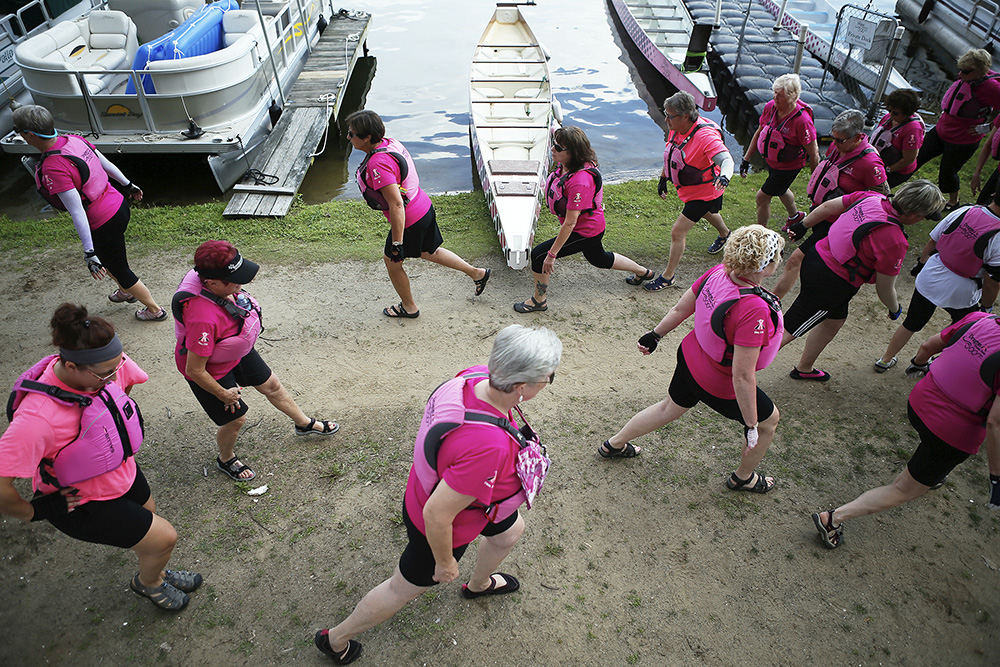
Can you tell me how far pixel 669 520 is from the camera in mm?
3840

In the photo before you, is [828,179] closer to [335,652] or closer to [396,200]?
[396,200]

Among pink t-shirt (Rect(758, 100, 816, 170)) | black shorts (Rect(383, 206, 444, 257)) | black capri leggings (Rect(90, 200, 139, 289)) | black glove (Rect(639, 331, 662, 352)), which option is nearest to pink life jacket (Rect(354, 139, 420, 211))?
black shorts (Rect(383, 206, 444, 257))

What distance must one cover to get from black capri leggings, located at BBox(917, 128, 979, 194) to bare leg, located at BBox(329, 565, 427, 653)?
7548mm

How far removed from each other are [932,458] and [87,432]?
4.12m

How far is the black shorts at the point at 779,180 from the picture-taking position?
621 centimetres

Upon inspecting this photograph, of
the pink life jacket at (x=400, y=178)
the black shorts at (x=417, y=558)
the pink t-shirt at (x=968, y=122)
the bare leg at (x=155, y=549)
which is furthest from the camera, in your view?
the pink t-shirt at (x=968, y=122)

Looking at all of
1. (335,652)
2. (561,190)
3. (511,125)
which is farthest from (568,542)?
(511,125)

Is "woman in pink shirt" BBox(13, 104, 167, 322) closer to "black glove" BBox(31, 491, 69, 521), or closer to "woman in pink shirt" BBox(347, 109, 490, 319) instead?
"woman in pink shirt" BBox(347, 109, 490, 319)

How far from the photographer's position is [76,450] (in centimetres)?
253

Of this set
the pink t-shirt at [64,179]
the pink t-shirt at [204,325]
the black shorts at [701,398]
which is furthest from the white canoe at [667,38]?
the pink t-shirt at [204,325]

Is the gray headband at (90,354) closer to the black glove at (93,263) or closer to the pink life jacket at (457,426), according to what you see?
the pink life jacket at (457,426)

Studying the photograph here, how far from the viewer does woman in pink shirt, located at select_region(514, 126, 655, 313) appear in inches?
194

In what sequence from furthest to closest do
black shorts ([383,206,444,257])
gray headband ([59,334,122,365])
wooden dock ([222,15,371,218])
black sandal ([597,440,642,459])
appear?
wooden dock ([222,15,371,218]) → black shorts ([383,206,444,257]) → black sandal ([597,440,642,459]) → gray headband ([59,334,122,365])

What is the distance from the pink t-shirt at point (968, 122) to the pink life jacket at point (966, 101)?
0.02 metres
